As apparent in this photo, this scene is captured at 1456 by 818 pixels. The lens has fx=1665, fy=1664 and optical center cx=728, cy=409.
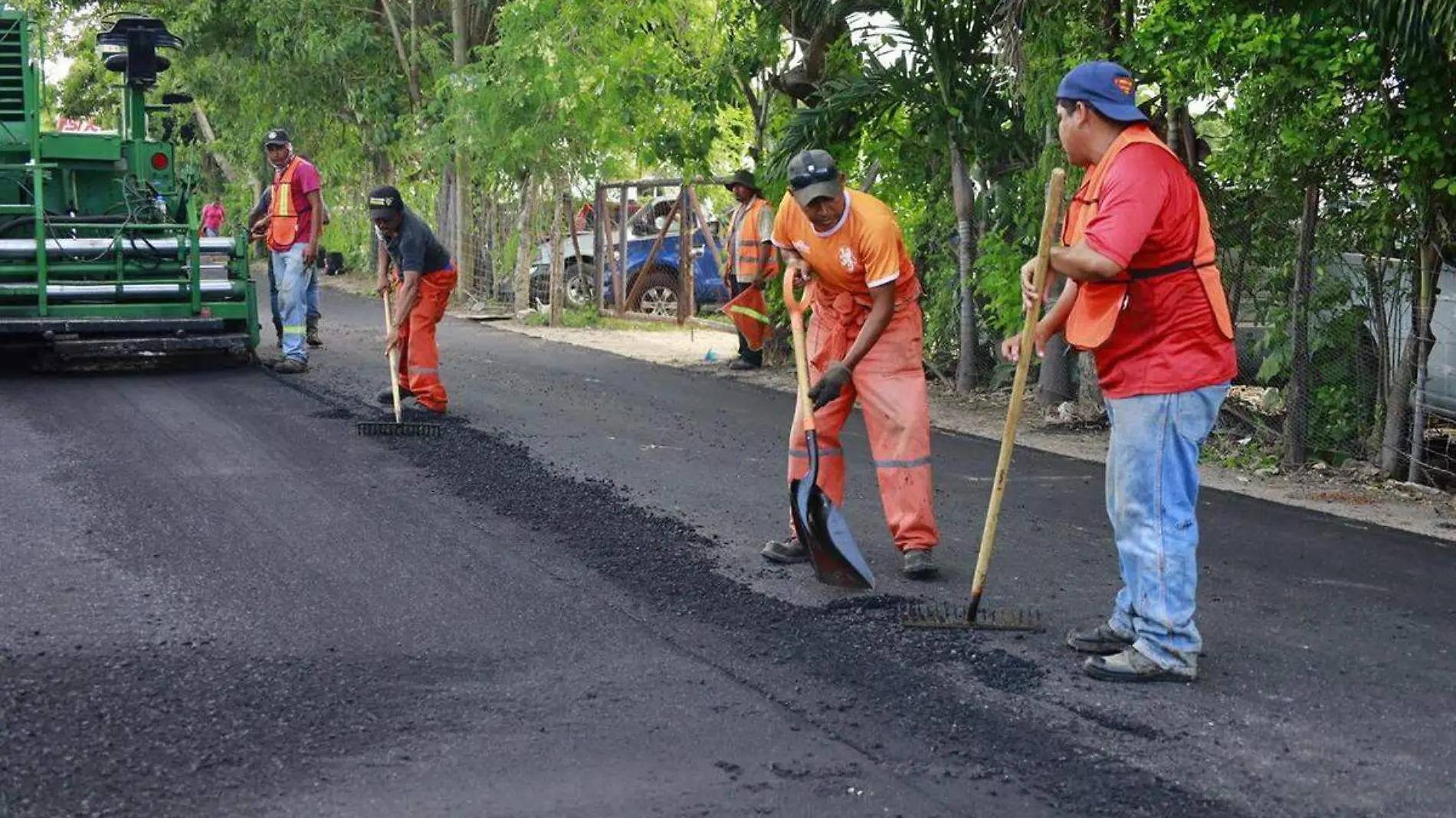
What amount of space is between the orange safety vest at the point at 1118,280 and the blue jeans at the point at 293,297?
9.34m

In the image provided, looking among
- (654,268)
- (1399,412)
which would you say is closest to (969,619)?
(1399,412)

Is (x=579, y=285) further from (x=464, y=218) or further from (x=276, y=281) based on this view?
(x=276, y=281)

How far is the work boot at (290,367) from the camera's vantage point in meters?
13.3

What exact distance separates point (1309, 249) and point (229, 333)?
829 cm

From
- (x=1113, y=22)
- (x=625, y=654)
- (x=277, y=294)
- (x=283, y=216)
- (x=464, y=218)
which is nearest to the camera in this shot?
(x=625, y=654)

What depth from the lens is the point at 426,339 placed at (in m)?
11.0

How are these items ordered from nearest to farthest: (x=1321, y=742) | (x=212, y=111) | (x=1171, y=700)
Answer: (x=1321, y=742), (x=1171, y=700), (x=212, y=111)

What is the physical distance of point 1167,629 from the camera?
5.19 metres

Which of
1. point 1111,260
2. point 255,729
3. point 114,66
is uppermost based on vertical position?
point 114,66

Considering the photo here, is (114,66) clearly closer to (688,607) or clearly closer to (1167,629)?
(688,607)

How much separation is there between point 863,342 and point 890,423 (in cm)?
35

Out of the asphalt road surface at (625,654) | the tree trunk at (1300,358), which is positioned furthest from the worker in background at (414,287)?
the tree trunk at (1300,358)

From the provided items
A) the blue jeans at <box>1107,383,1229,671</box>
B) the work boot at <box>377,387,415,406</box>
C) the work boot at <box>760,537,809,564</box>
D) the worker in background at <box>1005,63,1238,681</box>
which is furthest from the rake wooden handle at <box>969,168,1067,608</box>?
the work boot at <box>377,387,415,406</box>

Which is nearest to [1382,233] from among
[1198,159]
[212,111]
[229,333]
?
→ [1198,159]
